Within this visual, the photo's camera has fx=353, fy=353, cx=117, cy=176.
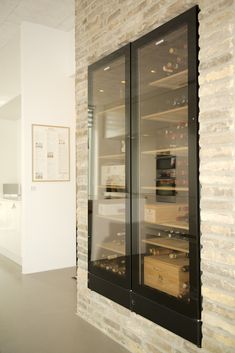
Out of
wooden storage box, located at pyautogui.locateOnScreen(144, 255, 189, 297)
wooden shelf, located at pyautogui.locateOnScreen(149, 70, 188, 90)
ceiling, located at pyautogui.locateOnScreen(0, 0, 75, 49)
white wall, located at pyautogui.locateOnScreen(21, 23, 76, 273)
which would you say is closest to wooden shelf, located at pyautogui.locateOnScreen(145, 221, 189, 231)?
wooden storage box, located at pyautogui.locateOnScreen(144, 255, 189, 297)

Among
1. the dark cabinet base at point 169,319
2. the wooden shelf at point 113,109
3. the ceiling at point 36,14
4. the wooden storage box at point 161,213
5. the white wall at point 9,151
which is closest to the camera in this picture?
the dark cabinet base at point 169,319

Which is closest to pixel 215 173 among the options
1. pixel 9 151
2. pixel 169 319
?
pixel 169 319

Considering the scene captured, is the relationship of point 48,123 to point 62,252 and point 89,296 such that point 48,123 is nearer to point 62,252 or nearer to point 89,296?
point 62,252

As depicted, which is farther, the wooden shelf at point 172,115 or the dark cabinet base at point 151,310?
the wooden shelf at point 172,115

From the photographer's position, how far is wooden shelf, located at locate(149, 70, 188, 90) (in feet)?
8.21

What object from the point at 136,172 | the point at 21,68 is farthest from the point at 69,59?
the point at 136,172

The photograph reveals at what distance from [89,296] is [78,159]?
4.34 feet

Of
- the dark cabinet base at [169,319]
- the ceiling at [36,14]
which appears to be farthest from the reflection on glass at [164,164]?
the ceiling at [36,14]

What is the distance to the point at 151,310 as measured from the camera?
2.57m

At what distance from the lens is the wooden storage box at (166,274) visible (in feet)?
8.18

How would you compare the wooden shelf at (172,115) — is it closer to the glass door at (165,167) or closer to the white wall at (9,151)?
the glass door at (165,167)

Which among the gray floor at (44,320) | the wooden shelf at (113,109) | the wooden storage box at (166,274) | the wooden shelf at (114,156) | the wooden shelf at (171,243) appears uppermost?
the wooden shelf at (113,109)

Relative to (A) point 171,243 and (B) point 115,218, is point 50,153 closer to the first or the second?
(B) point 115,218

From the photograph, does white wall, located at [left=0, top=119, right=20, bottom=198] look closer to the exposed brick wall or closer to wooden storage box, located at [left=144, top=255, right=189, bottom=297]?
wooden storage box, located at [left=144, top=255, right=189, bottom=297]
